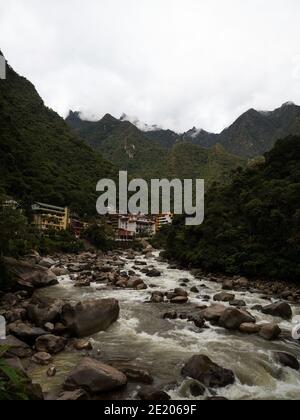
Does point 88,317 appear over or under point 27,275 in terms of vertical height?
under

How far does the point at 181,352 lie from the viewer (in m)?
11.8

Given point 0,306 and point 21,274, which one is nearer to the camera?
point 0,306

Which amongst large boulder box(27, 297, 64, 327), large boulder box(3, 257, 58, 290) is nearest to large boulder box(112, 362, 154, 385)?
large boulder box(27, 297, 64, 327)

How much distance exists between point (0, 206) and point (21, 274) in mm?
4649

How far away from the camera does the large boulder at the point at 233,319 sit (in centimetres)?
1453

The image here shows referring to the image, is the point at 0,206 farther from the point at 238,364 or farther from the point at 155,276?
the point at 238,364

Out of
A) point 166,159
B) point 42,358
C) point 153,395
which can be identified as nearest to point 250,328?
point 153,395

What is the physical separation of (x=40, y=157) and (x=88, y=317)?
3062 inches

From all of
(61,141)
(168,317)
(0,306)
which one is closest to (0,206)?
(0,306)

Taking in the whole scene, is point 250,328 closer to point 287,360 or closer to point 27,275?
point 287,360

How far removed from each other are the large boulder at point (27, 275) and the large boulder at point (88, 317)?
7.21 meters
